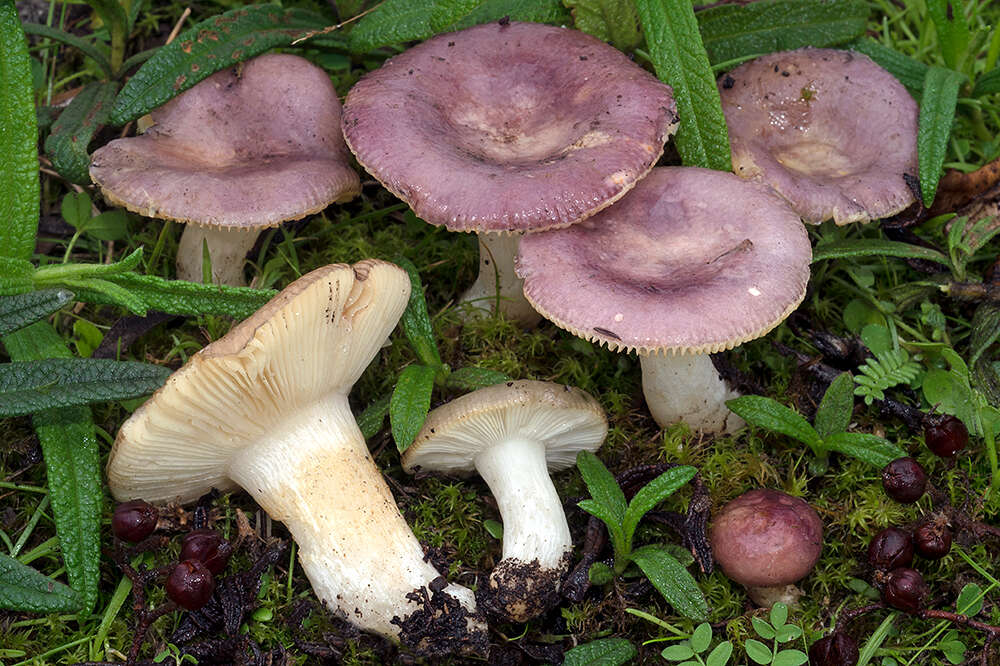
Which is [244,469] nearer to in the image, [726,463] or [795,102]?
[726,463]

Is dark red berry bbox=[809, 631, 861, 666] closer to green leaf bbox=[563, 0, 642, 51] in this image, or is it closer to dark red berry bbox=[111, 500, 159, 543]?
dark red berry bbox=[111, 500, 159, 543]

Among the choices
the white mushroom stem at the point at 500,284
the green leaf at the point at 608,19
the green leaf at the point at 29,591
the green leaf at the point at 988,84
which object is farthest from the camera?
the green leaf at the point at 988,84

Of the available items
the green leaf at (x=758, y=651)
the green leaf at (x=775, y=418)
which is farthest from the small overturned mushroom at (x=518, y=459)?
the green leaf at (x=758, y=651)

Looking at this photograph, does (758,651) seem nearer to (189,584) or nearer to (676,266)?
(676,266)

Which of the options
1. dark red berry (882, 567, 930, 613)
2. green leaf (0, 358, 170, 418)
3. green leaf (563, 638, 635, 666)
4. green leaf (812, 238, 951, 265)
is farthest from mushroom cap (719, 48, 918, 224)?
green leaf (0, 358, 170, 418)

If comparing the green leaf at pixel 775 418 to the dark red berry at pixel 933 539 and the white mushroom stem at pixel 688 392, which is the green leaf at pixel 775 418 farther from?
the dark red berry at pixel 933 539

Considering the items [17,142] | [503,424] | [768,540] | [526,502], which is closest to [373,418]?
[503,424]
